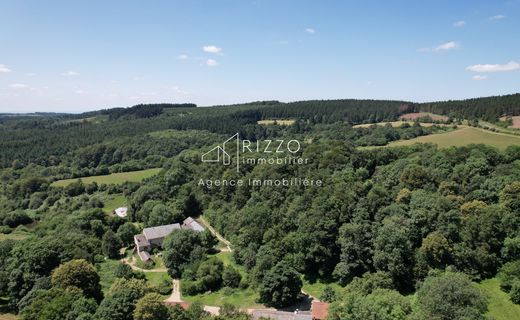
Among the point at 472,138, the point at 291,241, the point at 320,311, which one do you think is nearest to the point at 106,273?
the point at 291,241

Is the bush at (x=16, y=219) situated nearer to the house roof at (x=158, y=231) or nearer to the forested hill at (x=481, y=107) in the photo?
the house roof at (x=158, y=231)

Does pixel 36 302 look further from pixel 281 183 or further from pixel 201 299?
pixel 281 183

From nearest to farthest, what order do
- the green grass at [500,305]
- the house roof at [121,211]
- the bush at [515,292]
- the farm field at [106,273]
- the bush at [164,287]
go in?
the green grass at [500,305], the bush at [515,292], the bush at [164,287], the farm field at [106,273], the house roof at [121,211]

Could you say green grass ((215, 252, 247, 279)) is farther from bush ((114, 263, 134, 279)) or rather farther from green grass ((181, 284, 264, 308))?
bush ((114, 263, 134, 279))

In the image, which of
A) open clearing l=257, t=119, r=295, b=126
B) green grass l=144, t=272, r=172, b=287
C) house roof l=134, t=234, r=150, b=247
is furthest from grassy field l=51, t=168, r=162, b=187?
open clearing l=257, t=119, r=295, b=126

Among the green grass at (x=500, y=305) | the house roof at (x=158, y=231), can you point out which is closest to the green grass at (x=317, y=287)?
the green grass at (x=500, y=305)

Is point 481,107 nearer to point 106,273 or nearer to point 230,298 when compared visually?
point 230,298
